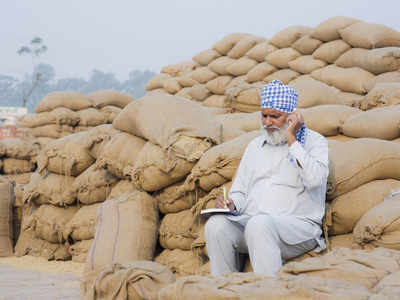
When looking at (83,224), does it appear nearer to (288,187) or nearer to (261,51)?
(288,187)

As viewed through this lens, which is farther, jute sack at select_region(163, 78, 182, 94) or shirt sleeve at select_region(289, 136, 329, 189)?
jute sack at select_region(163, 78, 182, 94)

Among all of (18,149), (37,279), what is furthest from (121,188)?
(18,149)

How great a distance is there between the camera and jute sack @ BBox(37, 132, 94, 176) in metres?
4.55

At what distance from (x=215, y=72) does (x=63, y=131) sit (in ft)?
8.16

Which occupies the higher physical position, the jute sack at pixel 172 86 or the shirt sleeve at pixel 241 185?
the jute sack at pixel 172 86

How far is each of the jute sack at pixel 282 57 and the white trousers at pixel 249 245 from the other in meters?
4.65

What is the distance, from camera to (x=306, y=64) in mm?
6680

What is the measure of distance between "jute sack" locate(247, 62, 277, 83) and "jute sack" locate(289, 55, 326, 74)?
1.03 ft

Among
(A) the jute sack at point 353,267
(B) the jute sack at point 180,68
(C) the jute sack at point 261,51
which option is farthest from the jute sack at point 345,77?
(A) the jute sack at point 353,267

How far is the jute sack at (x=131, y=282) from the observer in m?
2.46

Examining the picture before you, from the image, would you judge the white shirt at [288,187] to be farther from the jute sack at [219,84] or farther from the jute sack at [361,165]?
the jute sack at [219,84]

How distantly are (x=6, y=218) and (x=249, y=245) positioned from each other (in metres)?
3.51

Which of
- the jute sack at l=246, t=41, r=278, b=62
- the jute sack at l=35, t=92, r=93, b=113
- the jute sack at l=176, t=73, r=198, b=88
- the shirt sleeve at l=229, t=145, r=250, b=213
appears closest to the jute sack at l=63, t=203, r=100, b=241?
the shirt sleeve at l=229, t=145, r=250, b=213

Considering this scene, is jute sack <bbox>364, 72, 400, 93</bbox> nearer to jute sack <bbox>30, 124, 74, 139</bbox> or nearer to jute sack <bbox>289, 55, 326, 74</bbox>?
jute sack <bbox>289, 55, 326, 74</bbox>
